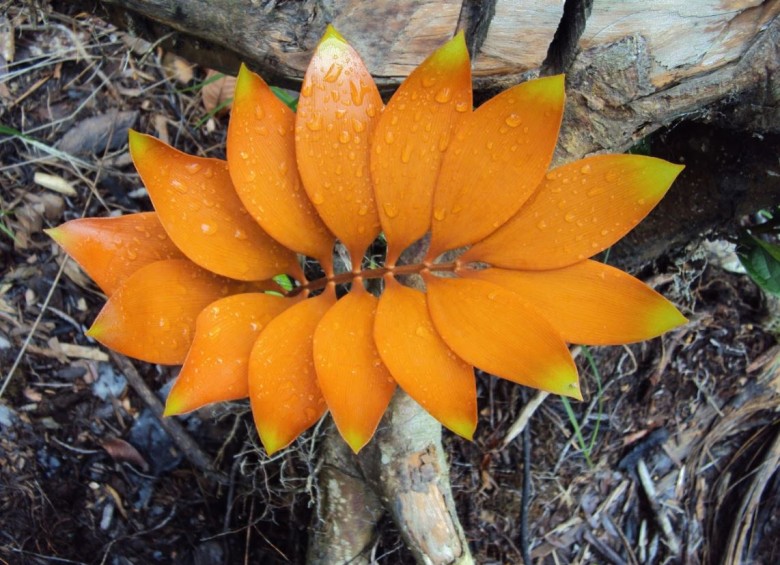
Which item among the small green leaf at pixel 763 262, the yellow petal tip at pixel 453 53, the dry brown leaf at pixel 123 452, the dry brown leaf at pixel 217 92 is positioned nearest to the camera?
the yellow petal tip at pixel 453 53

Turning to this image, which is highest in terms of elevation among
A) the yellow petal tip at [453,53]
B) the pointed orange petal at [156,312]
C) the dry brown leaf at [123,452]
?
the yellow petal tip at [453,53]

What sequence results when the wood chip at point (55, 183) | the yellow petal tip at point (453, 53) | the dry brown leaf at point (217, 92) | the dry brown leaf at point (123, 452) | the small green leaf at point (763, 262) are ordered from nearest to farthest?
1. the yellow petal tip at point (453, 53)
2. the small green leaf at point (763, 262)
3. the dry brown leaf at point (123, 452)
4. the wood chip at point (55, 183)
5. the dry brown leaf at point (217, 92)

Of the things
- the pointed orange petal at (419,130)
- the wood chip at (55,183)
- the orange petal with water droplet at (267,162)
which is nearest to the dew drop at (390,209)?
the pointed orange petal at (419,130)

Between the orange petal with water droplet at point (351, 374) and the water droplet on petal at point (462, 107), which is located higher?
the water droplet on petal at point (462, 107)

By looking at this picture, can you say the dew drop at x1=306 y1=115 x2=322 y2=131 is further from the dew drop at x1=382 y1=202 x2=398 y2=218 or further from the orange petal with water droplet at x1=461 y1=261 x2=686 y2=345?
the orange petal with water droplet at x1=461 y1=261 x2=686 y2=345

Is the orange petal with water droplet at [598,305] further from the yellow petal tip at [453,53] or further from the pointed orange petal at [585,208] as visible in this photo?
the yellow petal tip at [453,53]

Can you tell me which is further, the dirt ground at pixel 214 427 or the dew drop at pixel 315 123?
the dirt ground at pixel 214 427
